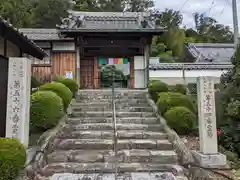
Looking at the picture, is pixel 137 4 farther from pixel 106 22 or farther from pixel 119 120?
pixel 119 120

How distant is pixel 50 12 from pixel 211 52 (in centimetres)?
2158

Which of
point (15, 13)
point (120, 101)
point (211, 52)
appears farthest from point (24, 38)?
point (15, 13)

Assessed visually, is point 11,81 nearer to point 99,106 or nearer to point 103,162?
point 103,162

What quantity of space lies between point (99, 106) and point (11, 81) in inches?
152

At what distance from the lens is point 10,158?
383cm

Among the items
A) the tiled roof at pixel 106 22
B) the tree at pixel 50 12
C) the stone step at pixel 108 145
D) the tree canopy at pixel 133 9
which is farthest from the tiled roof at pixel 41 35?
the tree at pixel 50 12

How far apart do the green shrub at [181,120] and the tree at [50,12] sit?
95.7 feet

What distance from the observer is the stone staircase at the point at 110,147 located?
4859 millimetres

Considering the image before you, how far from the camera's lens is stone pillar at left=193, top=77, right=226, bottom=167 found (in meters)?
4.93

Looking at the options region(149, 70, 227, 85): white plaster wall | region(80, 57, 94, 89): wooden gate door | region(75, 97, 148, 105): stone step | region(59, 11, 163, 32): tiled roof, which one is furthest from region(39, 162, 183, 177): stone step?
region(80, 57, 94, 89): wooden gate door

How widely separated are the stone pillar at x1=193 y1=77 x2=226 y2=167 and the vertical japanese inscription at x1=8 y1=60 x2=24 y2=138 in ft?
12.0

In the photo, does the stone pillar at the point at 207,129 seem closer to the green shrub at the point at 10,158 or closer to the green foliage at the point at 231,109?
the green foliage at the point at 231,109

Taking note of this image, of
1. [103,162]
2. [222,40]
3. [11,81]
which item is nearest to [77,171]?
[103,162]

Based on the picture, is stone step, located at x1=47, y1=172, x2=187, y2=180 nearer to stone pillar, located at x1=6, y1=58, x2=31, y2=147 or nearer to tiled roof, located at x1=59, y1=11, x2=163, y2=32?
stone pillar, located at x1=6, y1=58, x2=31, y2=147
